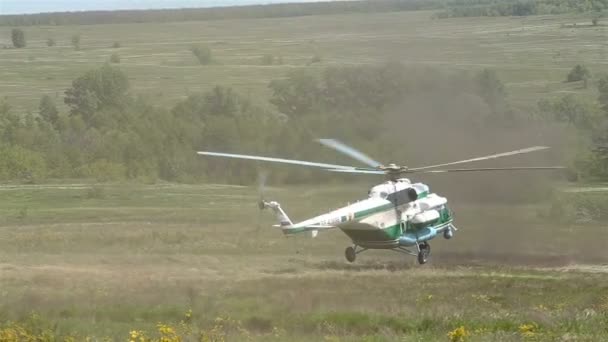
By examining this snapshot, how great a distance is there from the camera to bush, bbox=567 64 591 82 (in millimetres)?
85019

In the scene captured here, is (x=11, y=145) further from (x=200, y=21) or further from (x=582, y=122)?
(x=582, y=122)

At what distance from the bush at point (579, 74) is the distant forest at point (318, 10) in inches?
385

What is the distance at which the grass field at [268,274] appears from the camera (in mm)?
24250

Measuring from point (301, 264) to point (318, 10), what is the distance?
5778 cm

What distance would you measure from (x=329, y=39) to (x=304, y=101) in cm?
2287

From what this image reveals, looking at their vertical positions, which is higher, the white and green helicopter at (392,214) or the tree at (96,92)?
the tree at (96,92)

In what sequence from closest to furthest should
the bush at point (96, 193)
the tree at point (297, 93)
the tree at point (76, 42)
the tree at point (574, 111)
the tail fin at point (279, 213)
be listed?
the tail fin at point (279, 213)
the bush at point (96, 193)
the tree at point (574, 111)
the tree at point (297, 93)
the tree at point (76, 42)

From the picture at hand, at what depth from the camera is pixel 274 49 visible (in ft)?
334

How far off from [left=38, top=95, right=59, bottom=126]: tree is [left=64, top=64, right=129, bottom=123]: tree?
1189 millimetres

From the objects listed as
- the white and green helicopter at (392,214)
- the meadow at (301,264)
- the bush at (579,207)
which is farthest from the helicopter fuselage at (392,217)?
the bush at (579,207)

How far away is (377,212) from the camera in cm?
3519

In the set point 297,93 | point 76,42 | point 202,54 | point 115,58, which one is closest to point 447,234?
point 297,93

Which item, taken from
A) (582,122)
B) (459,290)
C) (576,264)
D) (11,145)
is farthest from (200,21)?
(459,290)

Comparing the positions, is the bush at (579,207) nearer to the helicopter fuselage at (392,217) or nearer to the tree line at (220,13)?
the helicopter fuselage at (392,217)
